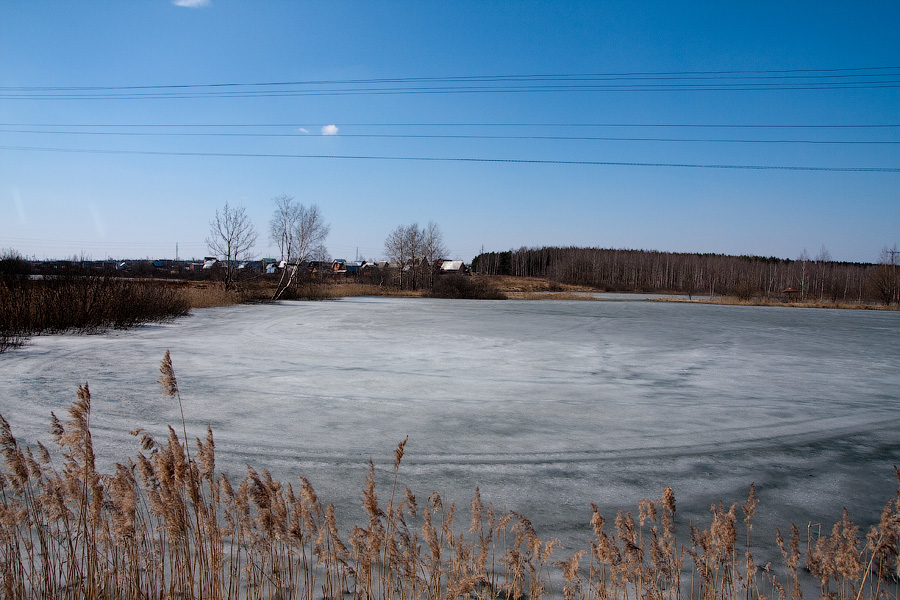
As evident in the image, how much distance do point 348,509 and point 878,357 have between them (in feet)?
44.7

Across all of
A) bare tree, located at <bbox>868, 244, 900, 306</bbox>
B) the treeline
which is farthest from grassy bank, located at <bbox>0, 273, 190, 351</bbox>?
bare tree, located at <bbox>868, 244, 900, 306</bbox>

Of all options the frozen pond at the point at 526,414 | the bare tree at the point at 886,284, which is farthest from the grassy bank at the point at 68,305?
the bare tree at the point at 886,284

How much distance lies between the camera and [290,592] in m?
2.55

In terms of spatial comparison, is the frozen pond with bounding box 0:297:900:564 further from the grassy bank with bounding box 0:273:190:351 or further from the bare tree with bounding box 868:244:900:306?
the bare tree with bounding box 868:244:900:306

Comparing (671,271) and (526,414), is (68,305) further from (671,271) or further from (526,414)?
(671,271)

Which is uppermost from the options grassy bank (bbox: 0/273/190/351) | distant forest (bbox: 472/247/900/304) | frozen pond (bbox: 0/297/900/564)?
distant forest (bbox: 472/247/900/304)

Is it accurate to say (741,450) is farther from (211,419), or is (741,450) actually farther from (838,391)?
(211,419)

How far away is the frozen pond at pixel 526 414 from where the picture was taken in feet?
14.7

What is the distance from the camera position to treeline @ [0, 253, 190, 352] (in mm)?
13918

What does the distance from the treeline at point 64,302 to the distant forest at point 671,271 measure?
75.4 m

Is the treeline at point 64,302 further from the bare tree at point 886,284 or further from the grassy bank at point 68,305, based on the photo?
the bare tree at point 886,284

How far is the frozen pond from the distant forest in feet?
249

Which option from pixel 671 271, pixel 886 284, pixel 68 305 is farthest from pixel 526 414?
pixel 671 271

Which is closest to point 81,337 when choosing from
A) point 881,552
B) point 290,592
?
point 290,592
